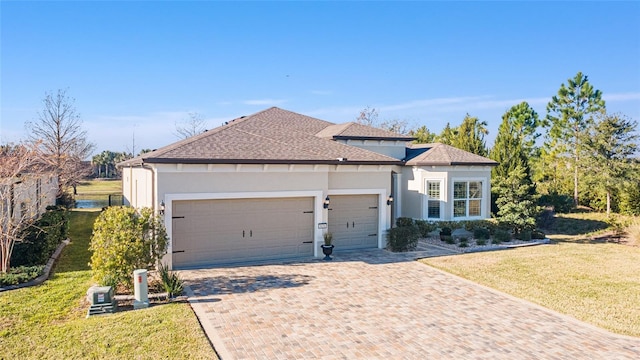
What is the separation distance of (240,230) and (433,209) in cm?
1093

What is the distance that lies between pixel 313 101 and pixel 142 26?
2312 centimetres

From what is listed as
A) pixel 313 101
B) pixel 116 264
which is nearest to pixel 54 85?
pixel 313 101

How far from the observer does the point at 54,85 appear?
32.7 metres

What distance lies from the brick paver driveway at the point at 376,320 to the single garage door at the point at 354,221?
133 inches

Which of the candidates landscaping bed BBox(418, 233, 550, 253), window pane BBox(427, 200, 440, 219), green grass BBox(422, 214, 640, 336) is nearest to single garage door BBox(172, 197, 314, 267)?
green grass BBox(422, 214, 640, 336)

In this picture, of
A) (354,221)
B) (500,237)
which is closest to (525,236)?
(500,237)

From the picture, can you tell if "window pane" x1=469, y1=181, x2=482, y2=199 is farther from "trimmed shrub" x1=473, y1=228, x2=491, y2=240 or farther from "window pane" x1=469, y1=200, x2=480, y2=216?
"trimmed shrub" x1=473, y1=228, x2=491, y2=240

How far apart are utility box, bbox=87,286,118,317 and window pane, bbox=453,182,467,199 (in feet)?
54.2

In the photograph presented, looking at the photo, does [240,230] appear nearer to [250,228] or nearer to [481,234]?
[250,228]

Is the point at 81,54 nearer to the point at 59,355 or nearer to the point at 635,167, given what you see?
the point at 59,355

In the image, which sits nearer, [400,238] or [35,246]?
[35,246]

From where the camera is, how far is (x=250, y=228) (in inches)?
570

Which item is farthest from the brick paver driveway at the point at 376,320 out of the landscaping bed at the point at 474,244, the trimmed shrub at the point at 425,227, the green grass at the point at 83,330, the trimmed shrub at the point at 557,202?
the trimmed shrub at the point at 557,202

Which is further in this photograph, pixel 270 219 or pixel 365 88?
pixel 365 88
